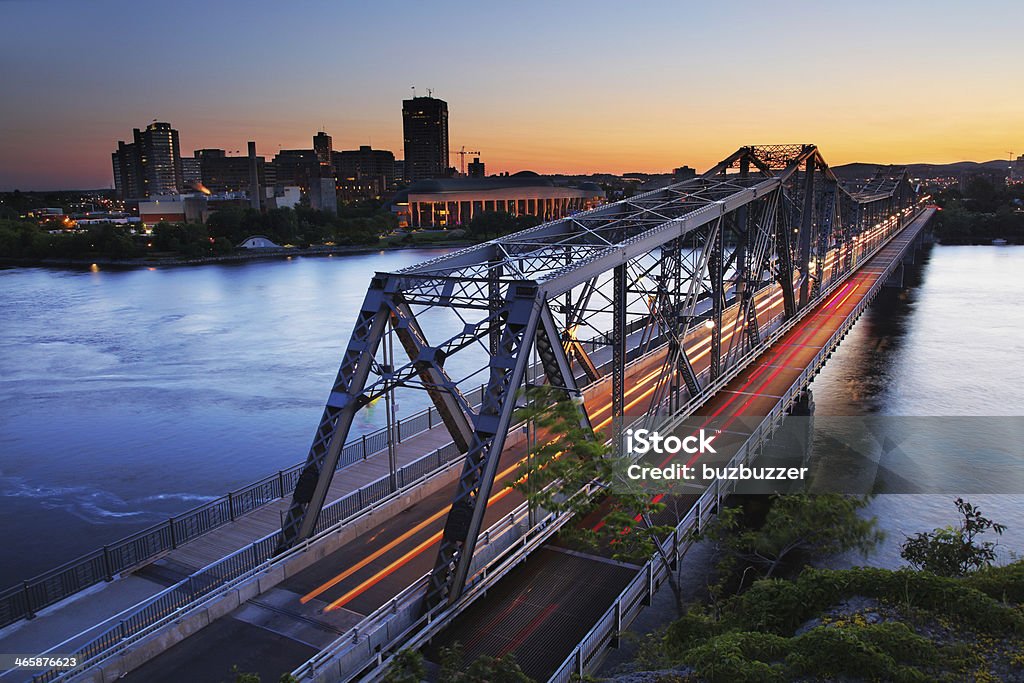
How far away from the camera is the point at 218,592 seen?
18.1 metres

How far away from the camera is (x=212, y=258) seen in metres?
146

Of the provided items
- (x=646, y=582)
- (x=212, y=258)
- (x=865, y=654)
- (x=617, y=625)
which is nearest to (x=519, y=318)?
(x=646, y=582)

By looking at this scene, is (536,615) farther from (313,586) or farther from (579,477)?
(313,586)

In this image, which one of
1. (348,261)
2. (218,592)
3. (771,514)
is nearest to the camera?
(218,592)

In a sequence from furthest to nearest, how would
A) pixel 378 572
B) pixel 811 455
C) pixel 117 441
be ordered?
pixel 117 441 < pixel 811 455 < pixel 378 572

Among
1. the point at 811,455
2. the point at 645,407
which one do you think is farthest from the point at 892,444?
the point at 645,407

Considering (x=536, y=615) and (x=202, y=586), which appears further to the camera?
(x=202, y=586)

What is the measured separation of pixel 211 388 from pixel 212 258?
Result: 9886cm

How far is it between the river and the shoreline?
3259 cm

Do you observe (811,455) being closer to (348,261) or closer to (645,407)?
(645,407)

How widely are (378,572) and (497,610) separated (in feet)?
11.4

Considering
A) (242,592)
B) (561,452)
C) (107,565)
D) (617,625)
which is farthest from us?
(107,565)

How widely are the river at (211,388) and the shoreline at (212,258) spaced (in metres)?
32.6

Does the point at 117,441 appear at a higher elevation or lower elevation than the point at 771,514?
lower
